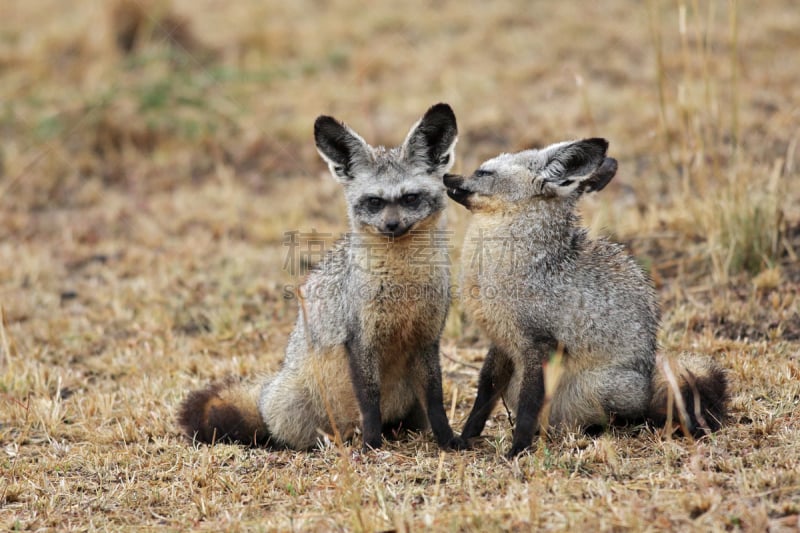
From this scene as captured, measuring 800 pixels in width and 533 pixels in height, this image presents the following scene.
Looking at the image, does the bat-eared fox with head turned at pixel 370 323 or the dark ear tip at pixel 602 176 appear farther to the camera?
the dark ear tip at pixel 602 176

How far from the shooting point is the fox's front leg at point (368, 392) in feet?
17.3

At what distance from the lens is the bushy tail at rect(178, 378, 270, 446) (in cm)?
571

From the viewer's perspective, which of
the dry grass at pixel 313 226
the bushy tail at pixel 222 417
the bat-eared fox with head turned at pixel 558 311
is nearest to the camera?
the dry grass at pixel 313 226

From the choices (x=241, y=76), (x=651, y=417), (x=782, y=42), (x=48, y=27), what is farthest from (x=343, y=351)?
(x=48, y=27)

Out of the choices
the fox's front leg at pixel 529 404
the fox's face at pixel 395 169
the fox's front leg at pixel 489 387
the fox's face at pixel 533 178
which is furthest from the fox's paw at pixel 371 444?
the fox's face at pixel 533 178

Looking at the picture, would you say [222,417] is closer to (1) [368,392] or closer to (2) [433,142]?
(1) [368,392]

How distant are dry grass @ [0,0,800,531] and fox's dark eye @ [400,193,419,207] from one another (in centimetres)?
143

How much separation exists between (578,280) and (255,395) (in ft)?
7.49

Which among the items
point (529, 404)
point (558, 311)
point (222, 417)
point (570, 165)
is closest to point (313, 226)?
point (222, 417)

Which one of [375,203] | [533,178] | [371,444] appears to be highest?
[533,178]

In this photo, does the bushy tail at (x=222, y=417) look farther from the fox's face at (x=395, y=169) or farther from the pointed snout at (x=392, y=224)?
the pointed snout at (x=392, y=224)

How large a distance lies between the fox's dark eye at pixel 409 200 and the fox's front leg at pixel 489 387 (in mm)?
980

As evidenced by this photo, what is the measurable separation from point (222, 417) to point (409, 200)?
73.4 inches

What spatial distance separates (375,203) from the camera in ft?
17.6
